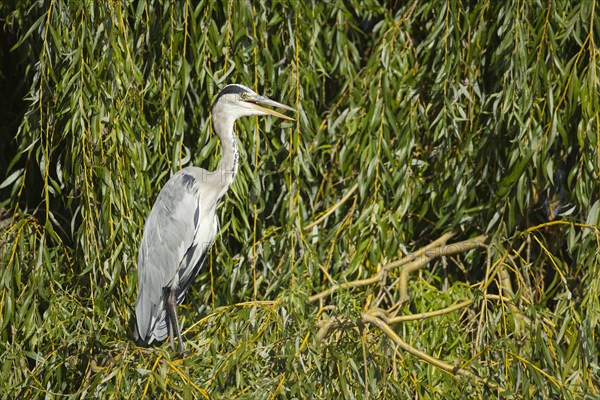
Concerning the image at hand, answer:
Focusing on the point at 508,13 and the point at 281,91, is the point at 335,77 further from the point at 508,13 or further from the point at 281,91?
the point at 508,13

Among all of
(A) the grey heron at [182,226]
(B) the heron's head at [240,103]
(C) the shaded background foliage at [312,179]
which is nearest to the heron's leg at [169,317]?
(A) the grey heron at [182,226]

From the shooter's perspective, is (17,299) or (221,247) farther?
(221,247)

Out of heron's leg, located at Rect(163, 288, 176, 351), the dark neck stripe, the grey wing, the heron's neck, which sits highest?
the dark neck stripe

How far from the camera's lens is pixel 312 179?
11.3ft

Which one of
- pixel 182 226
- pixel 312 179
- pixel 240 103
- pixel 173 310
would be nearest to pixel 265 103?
pixel 240 103

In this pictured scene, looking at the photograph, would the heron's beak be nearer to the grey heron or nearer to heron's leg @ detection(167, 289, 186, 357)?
the grey heron

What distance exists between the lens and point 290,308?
2.79 metres

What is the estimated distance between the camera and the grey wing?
10.8 ft

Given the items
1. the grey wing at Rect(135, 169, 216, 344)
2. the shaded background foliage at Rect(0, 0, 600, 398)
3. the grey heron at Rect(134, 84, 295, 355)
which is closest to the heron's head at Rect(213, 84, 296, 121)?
the grey heron at Rect(134, 84, 295, 355)

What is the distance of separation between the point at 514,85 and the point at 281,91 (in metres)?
0.82

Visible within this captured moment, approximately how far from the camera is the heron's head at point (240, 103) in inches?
127

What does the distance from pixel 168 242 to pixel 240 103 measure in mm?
595

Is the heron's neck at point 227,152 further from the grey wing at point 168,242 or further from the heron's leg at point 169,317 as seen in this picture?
the heron's leg at point 169,317

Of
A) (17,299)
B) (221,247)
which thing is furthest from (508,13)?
(17,299)
